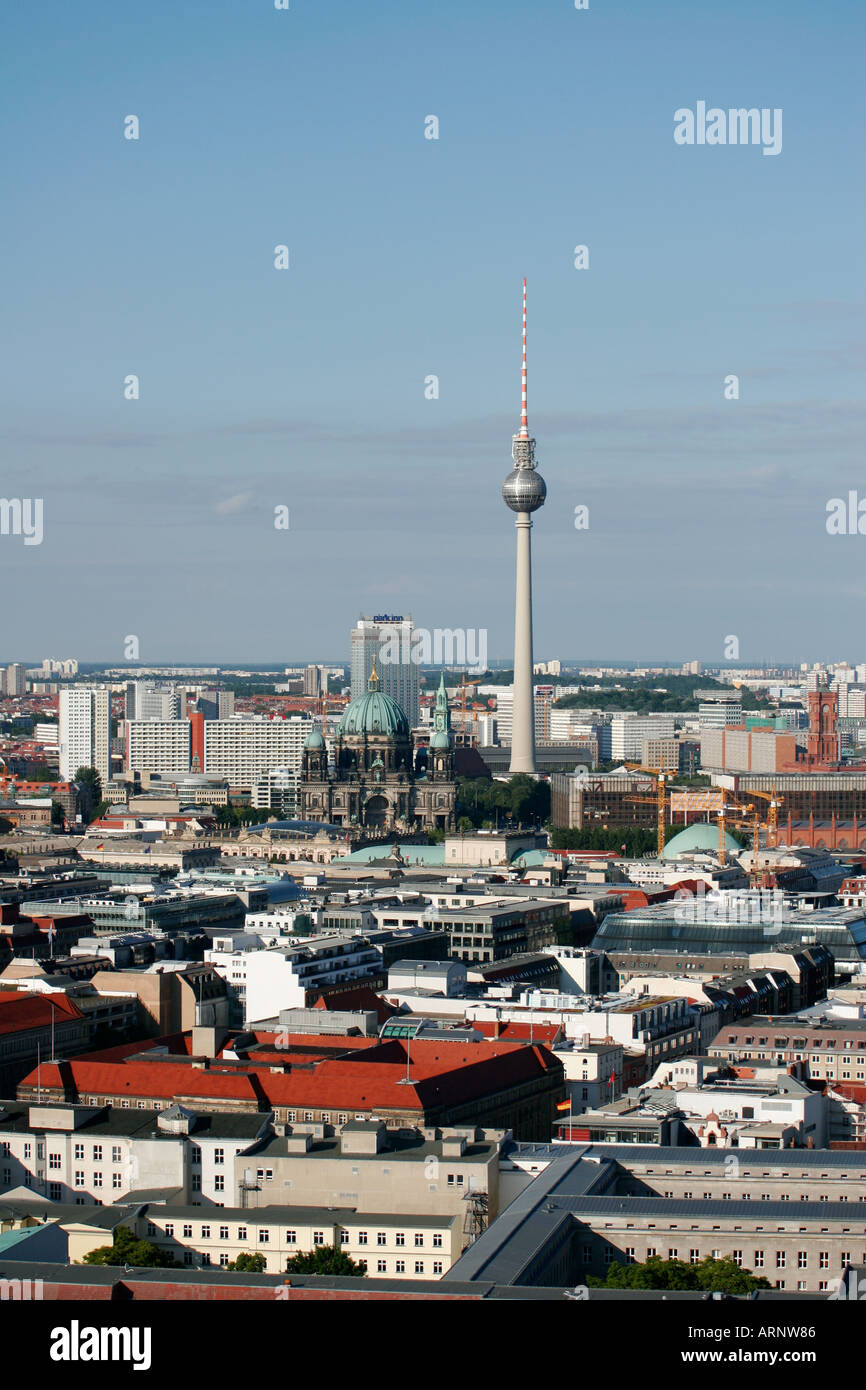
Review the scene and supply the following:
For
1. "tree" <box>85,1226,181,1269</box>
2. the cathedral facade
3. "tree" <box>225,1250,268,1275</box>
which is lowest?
"tree" <box>225,1250,268,1275</box>

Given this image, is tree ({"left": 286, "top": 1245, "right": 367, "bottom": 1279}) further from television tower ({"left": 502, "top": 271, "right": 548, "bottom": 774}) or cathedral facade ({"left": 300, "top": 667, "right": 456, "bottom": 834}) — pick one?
television tower ({"left": 502, "top": 271, "right": 548, "bottom": 774})

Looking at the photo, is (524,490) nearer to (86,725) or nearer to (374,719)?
(374,719)

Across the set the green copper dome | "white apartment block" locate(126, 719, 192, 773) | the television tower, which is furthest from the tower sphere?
"white apartment block" locate(126, 719, 192, 773)

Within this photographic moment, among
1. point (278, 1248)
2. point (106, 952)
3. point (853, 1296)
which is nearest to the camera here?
point (853, 1296)

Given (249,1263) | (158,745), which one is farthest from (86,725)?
(249,1263)
